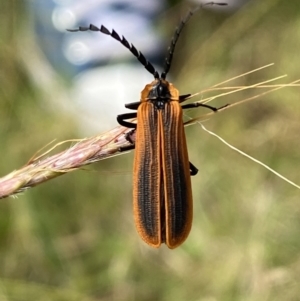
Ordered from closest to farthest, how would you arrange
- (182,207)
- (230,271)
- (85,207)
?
(182,207), (230,271), (85,207)

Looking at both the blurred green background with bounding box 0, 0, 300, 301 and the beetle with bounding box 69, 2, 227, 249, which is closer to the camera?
the beetle with bounding box 69, 2, 227, 249

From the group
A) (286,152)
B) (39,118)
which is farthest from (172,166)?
(39,118)

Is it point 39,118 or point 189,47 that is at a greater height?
point 189,47

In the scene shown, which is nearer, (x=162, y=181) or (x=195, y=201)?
(x=162, y=181)

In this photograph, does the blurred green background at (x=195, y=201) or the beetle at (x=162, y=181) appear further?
the blurred green background at (x=195, y=201)

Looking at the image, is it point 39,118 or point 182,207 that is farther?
point 39,118

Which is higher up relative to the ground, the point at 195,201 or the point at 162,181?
the point at 162,181

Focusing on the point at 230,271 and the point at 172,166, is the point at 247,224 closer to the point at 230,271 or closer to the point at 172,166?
the point at 230,271

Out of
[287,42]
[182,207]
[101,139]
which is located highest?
[287,42]
